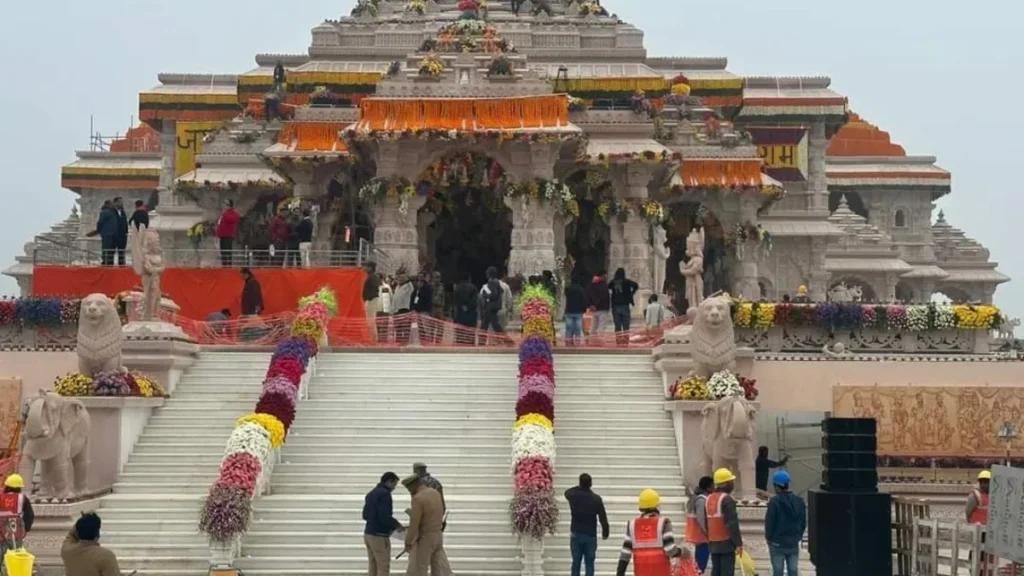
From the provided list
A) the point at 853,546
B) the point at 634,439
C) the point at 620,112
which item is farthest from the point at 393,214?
the point at 853,546

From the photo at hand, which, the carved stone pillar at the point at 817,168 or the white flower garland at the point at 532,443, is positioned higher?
the carved stone pillar at the point at 817,168

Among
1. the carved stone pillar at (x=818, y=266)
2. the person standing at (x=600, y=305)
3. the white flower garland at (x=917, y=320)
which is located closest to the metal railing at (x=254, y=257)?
the person standing at (x=600, y=305)

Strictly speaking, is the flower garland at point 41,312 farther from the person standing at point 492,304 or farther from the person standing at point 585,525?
the person standing at point 585,525

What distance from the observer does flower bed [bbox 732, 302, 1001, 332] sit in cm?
2914

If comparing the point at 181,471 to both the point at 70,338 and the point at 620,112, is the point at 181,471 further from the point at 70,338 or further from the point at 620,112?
the point at 620,112

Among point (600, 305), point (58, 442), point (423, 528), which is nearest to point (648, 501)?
point (423, 528)

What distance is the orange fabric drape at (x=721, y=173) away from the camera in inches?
1740

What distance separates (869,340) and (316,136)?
56.3 ft

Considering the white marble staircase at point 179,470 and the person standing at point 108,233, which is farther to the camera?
the person standing at point 108,233

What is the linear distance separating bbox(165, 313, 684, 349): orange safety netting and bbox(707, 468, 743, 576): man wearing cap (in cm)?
1096

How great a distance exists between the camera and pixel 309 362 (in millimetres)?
26969

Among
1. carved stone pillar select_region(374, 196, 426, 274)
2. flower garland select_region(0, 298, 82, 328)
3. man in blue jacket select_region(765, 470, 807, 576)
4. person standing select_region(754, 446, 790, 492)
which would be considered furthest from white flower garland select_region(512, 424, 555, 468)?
carved stone pillar select_region(374, 196, 426, 274)

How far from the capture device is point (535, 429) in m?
23.3

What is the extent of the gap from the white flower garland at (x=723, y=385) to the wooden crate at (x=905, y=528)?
3.72 m
